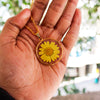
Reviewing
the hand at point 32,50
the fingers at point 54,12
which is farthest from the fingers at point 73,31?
the fingers at point 54,12

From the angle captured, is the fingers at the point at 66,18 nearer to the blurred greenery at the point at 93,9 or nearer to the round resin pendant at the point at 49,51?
the round resin pendant at the point at 49,51

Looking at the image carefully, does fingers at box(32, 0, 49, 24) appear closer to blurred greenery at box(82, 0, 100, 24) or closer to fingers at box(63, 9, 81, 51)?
fingers at box(63, 9, 81, 51)

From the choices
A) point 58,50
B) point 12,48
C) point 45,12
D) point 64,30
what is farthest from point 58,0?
point 12,48

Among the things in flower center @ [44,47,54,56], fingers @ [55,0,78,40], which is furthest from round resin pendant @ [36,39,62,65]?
fingers @ [55,0,78,40]

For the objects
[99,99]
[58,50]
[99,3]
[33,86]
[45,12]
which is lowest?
[99,99]

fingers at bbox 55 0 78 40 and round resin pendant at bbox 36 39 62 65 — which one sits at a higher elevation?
fingers at bbox 55 0 78 40

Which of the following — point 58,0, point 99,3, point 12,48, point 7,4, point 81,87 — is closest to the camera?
point 12,48

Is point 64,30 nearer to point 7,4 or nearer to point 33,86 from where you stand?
point 33,86

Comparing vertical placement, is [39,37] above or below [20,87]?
above

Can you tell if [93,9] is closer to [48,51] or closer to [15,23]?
[48,51]
